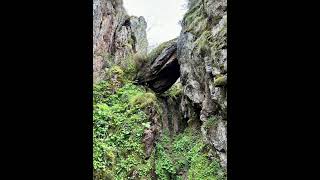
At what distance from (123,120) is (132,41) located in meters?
6.22

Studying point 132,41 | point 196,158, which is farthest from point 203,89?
point 132,41

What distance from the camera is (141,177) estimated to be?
1163 cm

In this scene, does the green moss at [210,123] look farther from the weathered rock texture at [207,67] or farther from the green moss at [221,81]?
the green moss at [221,81]

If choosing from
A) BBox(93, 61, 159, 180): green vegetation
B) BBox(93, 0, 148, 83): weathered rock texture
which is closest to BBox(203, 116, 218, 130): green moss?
BBox(93, 61, 159, 180): green vegetation

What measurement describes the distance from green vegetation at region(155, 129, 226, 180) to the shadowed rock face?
2.96 metres

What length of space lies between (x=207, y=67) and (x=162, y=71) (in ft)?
17.0

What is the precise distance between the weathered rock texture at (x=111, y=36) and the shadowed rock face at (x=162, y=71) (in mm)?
1176

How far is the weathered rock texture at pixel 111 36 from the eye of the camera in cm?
1531

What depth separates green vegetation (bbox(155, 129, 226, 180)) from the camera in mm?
11188

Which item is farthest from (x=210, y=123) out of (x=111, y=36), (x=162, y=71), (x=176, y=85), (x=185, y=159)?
(x=176, y=85)

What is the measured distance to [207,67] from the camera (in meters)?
11.9
